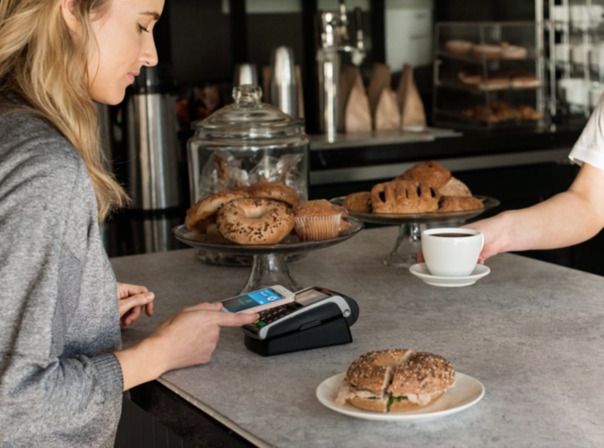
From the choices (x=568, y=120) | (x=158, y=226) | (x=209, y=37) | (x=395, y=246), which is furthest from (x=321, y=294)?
(x=568, y=120)

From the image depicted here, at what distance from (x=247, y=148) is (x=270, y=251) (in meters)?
0.49

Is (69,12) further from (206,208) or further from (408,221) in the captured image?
(408,221)

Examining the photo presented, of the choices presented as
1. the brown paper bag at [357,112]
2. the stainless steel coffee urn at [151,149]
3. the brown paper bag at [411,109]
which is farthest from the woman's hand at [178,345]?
the brown paper bag at [411,109]

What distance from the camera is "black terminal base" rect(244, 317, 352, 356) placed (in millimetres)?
1415

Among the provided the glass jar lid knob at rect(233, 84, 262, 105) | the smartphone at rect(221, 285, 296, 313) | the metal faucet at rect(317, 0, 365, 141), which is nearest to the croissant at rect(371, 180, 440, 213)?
the glass jar lid knob at rect(233, 84, 262, 105)

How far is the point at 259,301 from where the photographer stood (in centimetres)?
150

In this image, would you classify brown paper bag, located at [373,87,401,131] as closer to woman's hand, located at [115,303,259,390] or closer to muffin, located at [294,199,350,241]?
muffin, located at [294,199,350,241]

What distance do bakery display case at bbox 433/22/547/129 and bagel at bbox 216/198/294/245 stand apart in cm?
246

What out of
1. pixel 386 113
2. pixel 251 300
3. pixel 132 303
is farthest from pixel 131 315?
pixel 386 113

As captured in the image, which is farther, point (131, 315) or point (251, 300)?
point (131, 315)

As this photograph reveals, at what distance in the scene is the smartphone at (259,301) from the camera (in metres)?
1.47

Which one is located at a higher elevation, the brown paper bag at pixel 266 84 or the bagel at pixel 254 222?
the brown paper bag at pixel 266 84

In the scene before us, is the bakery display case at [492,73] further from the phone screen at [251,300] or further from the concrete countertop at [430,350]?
the phone screen at [251,300]

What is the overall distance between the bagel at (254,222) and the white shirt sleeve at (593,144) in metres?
0.61
